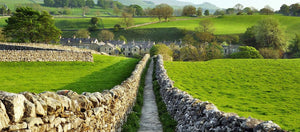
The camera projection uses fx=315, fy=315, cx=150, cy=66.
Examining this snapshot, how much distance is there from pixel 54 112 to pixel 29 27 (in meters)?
73.2

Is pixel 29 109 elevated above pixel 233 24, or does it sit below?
below

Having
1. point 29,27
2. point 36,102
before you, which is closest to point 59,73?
point 36,102

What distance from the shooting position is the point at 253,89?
26281 mm

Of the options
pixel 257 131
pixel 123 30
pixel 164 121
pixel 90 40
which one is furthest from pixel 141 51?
pixel 257 131

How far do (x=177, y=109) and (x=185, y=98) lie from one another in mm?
895

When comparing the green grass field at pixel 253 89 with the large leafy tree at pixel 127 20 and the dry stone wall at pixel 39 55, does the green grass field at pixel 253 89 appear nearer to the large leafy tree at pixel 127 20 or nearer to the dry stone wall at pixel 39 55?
the dry stone wall at pixel 39 55

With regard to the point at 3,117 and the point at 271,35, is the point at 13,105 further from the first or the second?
the point at 271,35

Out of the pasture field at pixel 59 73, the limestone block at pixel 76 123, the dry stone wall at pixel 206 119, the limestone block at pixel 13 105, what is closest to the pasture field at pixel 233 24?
the pasture field at pixel 59 73

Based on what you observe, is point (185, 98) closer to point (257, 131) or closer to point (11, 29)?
point (257, 131)

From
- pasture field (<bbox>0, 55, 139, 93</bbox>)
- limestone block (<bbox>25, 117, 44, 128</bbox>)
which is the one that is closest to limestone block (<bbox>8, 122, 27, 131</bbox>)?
limestone block (<bbox>25, 117, 44, 128</bbox>)

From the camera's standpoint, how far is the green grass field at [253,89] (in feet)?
53.7

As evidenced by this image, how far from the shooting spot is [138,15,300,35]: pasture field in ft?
508

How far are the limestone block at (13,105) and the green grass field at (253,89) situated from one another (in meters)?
9.65

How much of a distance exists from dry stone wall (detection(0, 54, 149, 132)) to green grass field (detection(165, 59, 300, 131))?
22.7ft
